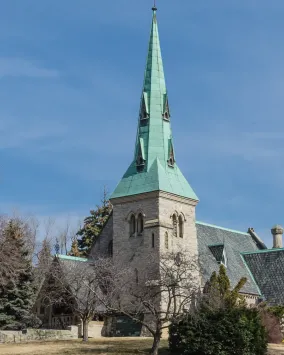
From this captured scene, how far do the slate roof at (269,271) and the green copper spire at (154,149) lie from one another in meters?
9.88

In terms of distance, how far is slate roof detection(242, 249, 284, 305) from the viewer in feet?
199

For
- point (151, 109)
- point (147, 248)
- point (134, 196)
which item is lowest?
point (147, 248)

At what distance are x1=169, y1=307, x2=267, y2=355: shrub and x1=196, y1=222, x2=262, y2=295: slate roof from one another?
57.3 feet

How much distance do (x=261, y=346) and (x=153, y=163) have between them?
20.5 m

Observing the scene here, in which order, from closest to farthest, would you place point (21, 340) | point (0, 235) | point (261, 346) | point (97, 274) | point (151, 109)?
point (261, 346) < point (21, 340) < point (97, 274) < point (0, 235) < point (151, 109)

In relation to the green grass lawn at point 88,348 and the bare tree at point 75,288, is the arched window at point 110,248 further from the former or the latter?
the green grass lawn at point 88,348

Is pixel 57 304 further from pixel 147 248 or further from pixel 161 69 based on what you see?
pixel 161 69

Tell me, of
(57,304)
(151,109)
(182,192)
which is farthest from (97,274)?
(151,109)

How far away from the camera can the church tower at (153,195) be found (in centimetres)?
→ 5453

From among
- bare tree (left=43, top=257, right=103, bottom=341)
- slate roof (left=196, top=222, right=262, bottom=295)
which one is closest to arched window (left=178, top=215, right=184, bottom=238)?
slate roof (left=196, top=222, right=262, bottom=295)

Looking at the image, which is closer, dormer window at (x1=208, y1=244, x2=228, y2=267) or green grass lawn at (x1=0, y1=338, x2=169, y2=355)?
green grass lawn at (x1=0, y1=338, x2=169, y2=355)

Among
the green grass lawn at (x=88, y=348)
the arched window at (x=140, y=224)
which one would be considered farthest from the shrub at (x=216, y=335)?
the arched window at (x=140, y=224)

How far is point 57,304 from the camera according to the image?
55.2 m

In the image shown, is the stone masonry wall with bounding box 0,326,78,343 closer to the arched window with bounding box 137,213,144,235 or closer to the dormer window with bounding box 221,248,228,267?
the arched window with bounding box 137,213,144,235
